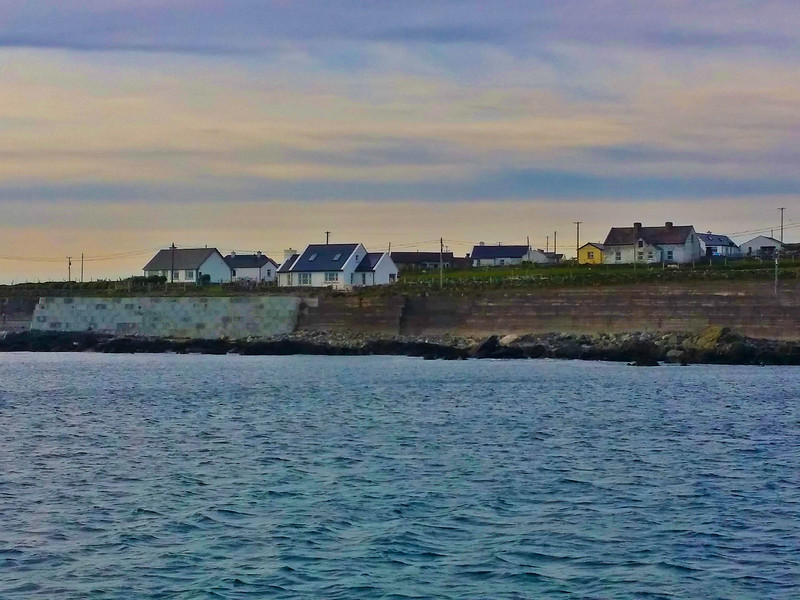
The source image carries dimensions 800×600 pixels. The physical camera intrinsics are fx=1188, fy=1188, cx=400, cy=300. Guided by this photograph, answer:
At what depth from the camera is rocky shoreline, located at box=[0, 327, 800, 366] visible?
201 ft

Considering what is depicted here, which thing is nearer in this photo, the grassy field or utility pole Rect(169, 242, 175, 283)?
the grassy field

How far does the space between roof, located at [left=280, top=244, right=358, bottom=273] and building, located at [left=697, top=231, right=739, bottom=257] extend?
114 feet

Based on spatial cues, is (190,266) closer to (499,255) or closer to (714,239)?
(499,255)

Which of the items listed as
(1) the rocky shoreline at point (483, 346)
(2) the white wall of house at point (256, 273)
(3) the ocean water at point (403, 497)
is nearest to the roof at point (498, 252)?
(2) the white wall of house at point (256, 273)

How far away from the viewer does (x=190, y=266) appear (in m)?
110

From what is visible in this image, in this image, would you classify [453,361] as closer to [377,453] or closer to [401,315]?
[401,315]

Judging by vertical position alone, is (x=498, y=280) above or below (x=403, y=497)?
above

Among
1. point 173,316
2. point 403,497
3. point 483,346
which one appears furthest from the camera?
point 173,316

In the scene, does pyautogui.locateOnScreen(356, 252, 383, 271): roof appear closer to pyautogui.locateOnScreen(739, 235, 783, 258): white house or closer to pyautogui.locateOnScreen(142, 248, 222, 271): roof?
pyautogui.locateOnScreen(142, 248, 222, 271): roof

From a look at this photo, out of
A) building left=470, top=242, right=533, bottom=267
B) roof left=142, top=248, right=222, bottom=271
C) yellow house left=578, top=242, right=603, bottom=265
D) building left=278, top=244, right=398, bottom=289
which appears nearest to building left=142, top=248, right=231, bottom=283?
roof left=142, top=248, right=222, bottom=271

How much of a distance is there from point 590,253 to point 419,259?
22.6 metres

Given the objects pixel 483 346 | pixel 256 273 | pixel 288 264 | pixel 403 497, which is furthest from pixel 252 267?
pixel 403 497

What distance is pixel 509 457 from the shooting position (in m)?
26.0

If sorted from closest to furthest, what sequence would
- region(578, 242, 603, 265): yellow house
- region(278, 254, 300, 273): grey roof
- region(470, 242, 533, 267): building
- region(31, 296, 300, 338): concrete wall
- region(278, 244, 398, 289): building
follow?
region(31, 296, 300, 338): concrete wall < region(278, 244, 398, 289): building < region(278, 254, 300, 273): grey roof < region(578, 242, 603, 265): yellow house < region(470, 242, 533, 267): building
